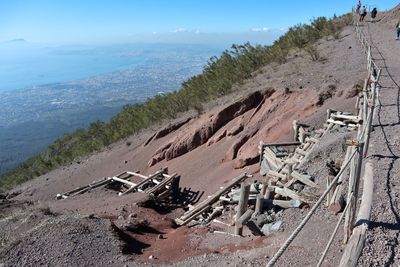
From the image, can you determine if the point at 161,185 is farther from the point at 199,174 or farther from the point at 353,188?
the point at 353,188

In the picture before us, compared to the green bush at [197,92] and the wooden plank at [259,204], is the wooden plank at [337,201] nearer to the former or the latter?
the wooden plank at [259,204]

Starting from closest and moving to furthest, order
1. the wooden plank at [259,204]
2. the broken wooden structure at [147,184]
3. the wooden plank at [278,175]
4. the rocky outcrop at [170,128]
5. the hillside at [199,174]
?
1. the hillside at [199,174]
2. the wooden plank at [259,204]
3. the wooden plank at [278,175]
4. the broken wooden structure at [147,184]
5. the rocky outcrop at [170,128]

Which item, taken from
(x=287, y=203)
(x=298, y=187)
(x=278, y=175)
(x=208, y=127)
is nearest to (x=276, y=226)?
(x=287, y=203)

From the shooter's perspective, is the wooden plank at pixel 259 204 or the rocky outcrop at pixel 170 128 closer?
the wooden plank at pixel 259 204

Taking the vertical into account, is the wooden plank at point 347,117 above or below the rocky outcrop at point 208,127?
above

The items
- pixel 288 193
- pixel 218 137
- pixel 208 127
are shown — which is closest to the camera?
pixel 288 193

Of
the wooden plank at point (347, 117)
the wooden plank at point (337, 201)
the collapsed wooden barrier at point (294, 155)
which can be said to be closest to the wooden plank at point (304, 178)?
the collapsed wooden barrier at point (294, 155)
